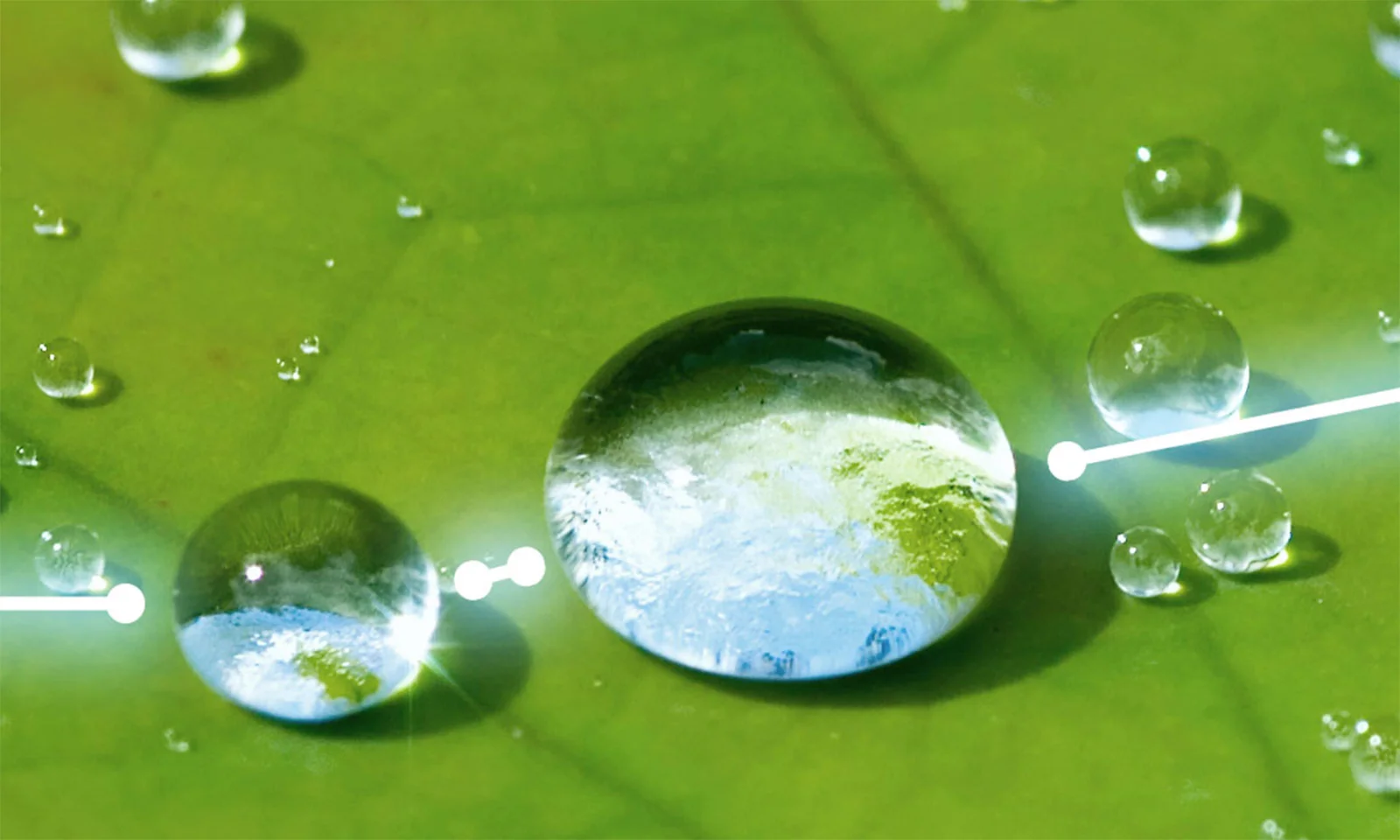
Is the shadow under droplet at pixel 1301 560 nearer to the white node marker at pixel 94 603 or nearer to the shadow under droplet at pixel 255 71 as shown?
the white node marker at pixel 94 603

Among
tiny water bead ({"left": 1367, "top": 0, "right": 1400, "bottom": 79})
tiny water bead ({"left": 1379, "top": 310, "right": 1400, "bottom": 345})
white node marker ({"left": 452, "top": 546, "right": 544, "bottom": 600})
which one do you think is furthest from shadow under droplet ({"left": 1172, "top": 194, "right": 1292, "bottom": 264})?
white node marker ({"left": 452, "top": 546, "right": 544, "bottom": 600})

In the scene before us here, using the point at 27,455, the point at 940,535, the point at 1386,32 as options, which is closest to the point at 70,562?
the point at 27,455

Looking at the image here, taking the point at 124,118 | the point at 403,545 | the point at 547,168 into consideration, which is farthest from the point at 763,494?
the point at 124,118

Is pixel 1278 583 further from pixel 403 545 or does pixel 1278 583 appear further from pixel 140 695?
pixel 140 695

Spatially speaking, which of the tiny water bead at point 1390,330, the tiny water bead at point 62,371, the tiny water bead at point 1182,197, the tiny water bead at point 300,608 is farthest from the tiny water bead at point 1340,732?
the tiny water bead at point 62,371

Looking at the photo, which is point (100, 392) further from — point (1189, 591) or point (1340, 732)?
point (1340, 732)

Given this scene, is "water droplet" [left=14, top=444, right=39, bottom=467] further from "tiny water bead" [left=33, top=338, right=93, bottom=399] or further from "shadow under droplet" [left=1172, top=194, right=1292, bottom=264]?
"shadow under droplet" [left=1172, top=194, right=1292, bottom=264]

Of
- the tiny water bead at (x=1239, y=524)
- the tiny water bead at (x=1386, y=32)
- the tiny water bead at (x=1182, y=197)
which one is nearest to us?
the tiny water bead at (x=1239, y=524)
